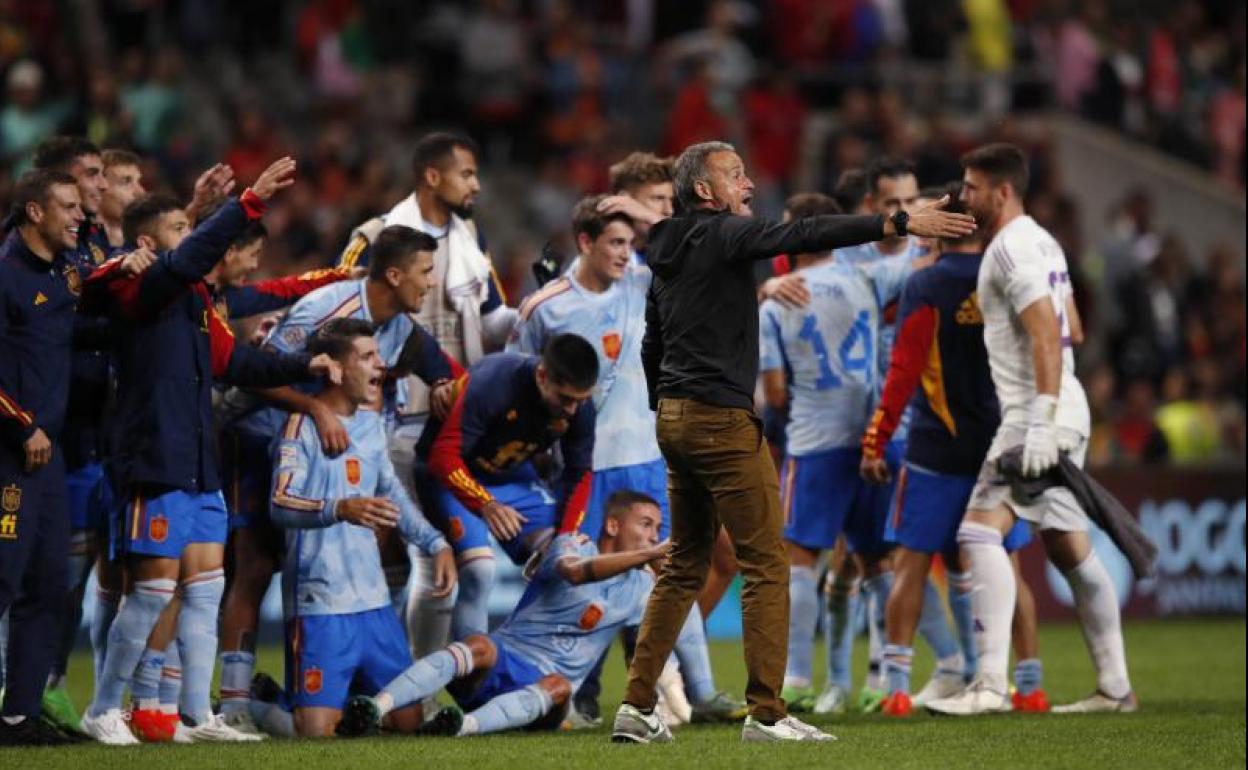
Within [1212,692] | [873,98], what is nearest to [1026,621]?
[1212,692]

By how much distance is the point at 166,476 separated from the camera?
30.9 ft

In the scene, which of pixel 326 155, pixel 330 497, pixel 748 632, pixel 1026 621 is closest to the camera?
pixel 748 632

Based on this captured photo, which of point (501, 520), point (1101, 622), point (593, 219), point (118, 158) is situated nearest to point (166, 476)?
point (501, 520)

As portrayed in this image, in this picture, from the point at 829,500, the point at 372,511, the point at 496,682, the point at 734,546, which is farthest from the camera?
the point at 829,500

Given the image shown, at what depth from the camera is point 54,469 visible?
9523 mm

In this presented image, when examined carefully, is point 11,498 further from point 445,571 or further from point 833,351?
point 833,351

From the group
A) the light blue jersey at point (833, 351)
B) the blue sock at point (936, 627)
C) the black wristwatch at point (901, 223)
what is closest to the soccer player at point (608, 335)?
the light blue jersey at point (833, 351)

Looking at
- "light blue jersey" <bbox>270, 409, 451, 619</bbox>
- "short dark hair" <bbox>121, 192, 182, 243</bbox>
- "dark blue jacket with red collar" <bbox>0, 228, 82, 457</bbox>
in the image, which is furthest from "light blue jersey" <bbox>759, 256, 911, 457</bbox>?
"dark blue jacket with red collar" <bbox>0, 228, 82, 457</bbox>

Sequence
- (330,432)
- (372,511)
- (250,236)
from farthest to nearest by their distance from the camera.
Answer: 1. (250,236)
2. (330,432)
3. (372,511)

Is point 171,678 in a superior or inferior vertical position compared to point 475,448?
inferior

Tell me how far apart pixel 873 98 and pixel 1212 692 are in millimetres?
12153

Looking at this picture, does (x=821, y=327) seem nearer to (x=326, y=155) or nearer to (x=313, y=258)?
(x=313, y=258)

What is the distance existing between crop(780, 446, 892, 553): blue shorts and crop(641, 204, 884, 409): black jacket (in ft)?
9.08

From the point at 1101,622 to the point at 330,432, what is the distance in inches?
154
